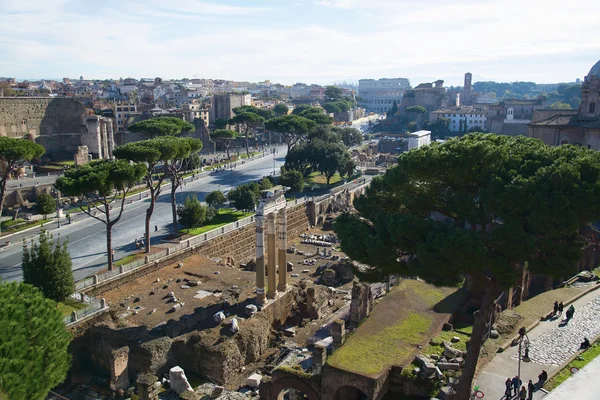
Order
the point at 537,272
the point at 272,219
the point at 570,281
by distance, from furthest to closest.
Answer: the point at 570,281, the point at 272,219, the point at 537,272

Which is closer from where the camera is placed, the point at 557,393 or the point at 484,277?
the point at 484,277

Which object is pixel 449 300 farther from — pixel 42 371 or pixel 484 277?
pixel 42 371

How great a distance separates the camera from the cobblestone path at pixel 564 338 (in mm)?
18141

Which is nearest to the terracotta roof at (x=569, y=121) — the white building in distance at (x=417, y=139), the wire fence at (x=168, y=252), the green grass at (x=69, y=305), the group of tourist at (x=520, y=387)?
the white building in distance at (x=417, y=139)

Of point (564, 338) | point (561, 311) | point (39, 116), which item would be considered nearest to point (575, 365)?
point (564, 338)

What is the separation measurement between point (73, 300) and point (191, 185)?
24512 millimetres

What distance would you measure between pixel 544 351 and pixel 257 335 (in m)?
10.6

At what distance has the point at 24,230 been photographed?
3203 centimetres

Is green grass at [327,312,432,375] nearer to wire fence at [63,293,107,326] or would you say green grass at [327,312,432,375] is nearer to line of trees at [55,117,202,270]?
wire fence at [63,293,107,326]

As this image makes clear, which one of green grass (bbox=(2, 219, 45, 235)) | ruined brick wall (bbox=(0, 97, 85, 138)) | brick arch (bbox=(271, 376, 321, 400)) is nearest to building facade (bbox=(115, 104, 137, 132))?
ruined brick wall (bbox=(0, 97, 85, 138))

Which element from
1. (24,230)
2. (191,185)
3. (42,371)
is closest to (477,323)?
(42,371)

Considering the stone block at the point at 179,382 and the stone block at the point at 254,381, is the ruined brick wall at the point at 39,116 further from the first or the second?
the stone block at the point at 254,381

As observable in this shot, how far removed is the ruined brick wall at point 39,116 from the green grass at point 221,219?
26.7 m

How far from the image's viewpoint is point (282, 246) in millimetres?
24719
